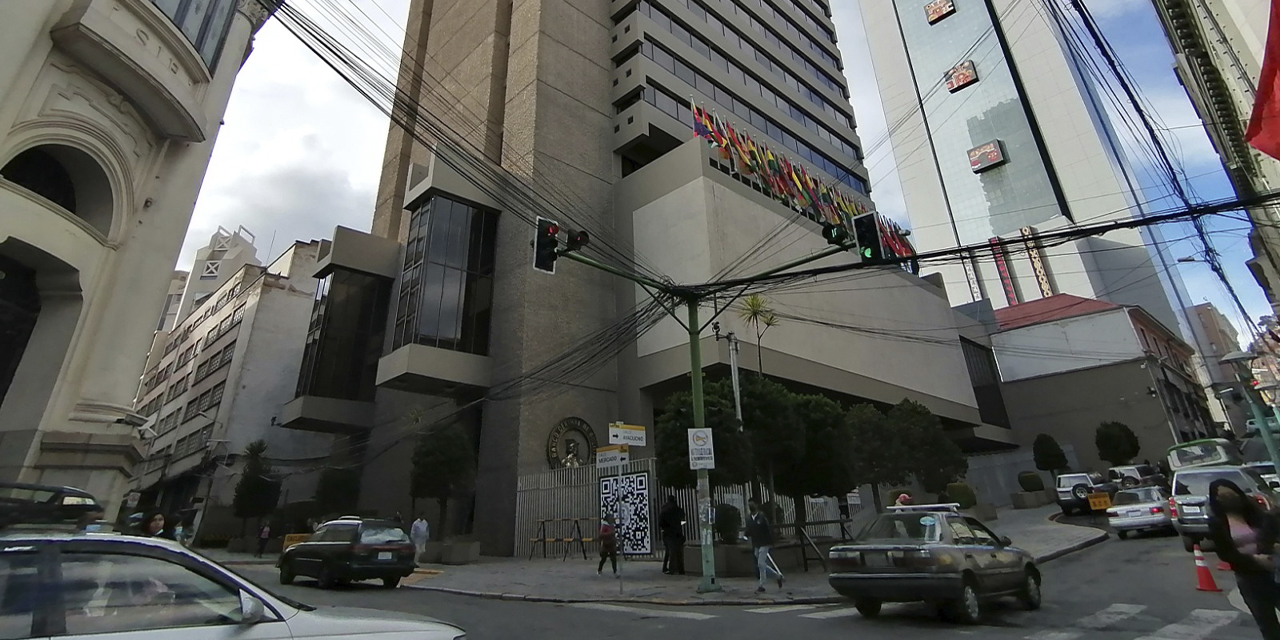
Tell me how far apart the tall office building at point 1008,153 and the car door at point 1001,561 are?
72.3 m

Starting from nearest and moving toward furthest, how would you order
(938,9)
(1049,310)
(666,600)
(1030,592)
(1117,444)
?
1. (1030,592)
2. (666,600)
3. (1117,444)
4. (1049,310)
5. (938,9)

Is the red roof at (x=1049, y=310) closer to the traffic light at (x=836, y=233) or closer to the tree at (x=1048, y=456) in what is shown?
the tree at (x=1048, y=456)

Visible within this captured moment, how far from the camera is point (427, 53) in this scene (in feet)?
146

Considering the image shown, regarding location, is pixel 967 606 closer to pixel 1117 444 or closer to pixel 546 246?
pixel 546 246

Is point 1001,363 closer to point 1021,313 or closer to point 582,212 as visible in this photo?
point 1021,313

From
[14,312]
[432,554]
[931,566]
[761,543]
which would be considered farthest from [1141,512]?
[14,312]

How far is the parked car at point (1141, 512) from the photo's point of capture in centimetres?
1769

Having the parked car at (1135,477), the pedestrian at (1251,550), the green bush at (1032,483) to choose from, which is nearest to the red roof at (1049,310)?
the parked car at (1135,477)

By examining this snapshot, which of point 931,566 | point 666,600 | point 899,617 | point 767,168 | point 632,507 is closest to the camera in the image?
point 931,566

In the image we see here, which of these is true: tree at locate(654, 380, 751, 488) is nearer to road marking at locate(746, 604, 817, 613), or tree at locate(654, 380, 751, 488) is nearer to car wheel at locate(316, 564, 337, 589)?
road marking at locate(746, 604, 817, 613)

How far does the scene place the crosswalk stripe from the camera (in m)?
8.88

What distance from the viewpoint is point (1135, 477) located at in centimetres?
3005

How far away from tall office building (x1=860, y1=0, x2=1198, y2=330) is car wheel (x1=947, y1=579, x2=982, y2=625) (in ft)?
242

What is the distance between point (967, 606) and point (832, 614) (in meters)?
2.01
